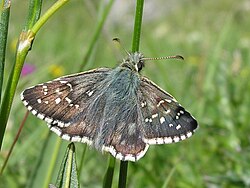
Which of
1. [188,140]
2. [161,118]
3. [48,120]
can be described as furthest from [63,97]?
[188,140]

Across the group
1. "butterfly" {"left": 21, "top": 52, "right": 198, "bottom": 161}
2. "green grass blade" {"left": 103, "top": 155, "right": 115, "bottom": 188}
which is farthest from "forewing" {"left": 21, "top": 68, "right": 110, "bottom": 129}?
"green grass blade" {"left": 103, "top": 155, "right": 115, "bottom": 188}

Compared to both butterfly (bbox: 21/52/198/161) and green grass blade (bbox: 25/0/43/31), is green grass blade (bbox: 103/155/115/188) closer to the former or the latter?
butterfly (bbox: 21/52/198/161)

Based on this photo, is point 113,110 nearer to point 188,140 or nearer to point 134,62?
point 134,62

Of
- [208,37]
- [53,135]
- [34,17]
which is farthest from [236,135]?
[208,37]

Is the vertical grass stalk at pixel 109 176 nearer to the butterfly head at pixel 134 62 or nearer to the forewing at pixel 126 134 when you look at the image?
the forewing at pixel 126 134

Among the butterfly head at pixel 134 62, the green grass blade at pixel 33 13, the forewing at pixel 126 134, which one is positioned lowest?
the forewing at pixel 126 134

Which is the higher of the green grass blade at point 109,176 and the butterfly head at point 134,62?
the butterfly head at point 134,62

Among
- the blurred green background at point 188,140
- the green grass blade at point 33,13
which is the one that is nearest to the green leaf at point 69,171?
the green grass blade at point 33,13
